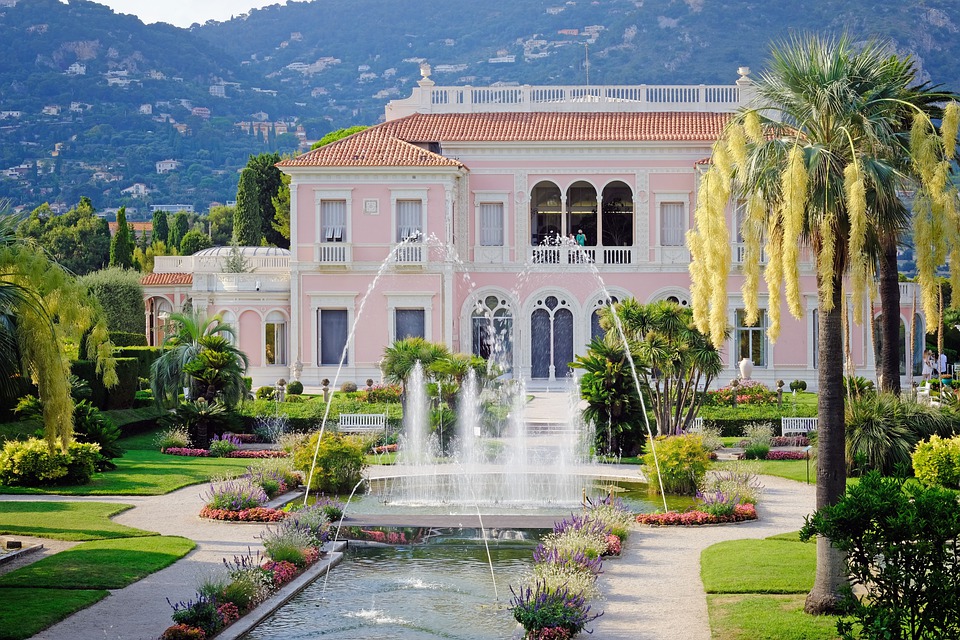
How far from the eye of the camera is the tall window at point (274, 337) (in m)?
41.2

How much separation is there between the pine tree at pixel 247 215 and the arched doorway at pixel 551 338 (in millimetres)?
29345

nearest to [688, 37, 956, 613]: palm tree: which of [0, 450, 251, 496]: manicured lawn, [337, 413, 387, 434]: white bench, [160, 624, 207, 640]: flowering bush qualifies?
[160, 624, 207, 640]: flowering bush

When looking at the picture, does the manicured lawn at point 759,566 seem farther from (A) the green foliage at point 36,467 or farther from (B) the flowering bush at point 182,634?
(A) the green foliage at point 36,467

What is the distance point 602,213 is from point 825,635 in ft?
111

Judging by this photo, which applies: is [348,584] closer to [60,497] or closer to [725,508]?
[725,508]

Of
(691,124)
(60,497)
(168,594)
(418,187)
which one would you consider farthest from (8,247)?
(691,124)

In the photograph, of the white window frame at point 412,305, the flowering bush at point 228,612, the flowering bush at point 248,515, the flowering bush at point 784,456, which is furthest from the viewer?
the white window frame at point 412,305

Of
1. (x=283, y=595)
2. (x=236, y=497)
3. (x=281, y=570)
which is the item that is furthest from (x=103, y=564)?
(x=236, y=497)

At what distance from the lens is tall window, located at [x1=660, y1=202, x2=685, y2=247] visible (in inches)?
1607

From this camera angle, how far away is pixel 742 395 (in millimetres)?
34469

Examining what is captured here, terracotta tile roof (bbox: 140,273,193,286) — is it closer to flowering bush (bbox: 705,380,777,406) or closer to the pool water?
flowering bush (bbox: 705,380,777,406)

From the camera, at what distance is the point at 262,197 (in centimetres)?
6925

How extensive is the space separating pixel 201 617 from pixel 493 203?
101 feet

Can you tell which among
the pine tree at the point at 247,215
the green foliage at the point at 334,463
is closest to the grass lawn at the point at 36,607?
the green foliage at the point at 334,463
